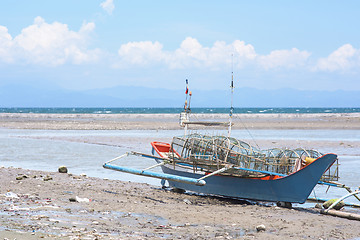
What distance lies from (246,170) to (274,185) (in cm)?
95

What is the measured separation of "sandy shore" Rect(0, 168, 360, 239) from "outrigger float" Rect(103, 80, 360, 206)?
50cm

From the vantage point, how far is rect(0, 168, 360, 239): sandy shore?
10.1m

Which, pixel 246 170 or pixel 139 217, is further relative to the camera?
pixel 246 170

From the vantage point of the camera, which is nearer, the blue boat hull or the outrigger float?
the blue boat hull

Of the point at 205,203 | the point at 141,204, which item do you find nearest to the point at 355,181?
the point at 205,203

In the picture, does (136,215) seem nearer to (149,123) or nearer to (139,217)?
(139,217)

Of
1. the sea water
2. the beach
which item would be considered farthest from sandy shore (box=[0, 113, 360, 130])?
the beach

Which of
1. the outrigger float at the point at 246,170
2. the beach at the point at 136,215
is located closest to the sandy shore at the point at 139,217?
the beach at the point at 136,215

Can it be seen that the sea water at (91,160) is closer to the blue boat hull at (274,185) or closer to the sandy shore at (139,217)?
the blue boat hull at (274,185)

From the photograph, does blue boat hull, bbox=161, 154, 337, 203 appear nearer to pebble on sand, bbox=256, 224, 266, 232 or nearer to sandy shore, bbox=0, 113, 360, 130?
pebble on sand, bbox=256, 224, 266, 232

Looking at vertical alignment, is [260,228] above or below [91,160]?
above

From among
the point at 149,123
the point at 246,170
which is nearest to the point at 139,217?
the point at 246,170

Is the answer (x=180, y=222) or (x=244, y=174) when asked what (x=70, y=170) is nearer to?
(x=244, y=174)

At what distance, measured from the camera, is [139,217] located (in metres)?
12.0
